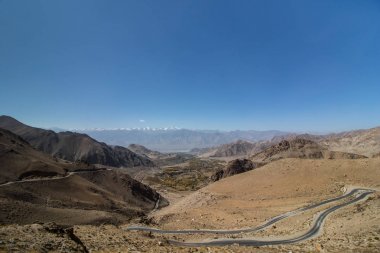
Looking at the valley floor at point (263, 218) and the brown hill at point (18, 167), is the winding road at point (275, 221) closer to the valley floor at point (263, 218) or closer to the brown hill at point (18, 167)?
the valley floor at point (263, 218)

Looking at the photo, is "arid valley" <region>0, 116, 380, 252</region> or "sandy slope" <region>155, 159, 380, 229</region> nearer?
"arid valley" <region>0, 116, 380, 252</region>

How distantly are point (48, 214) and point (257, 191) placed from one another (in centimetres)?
4672

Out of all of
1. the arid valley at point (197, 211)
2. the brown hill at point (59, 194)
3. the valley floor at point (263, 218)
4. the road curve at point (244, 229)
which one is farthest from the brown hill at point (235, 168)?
the road curve at point (244, 229)

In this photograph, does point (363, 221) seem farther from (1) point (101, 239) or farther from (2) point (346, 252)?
(1) point (101, 239)

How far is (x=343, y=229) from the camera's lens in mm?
33156

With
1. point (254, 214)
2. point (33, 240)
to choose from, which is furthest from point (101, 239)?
point (254, 214)

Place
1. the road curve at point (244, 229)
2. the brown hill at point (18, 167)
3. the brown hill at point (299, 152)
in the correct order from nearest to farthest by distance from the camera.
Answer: the road curve at point (244, 229) → the brown hill at point (18, 167) → the brown hill at point (299, 152)

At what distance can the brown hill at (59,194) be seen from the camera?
50.1m

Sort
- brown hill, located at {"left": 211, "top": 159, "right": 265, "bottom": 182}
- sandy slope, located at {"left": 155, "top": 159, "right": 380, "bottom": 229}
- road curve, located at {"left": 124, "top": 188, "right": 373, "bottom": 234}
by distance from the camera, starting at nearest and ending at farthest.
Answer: road curve, located at {"left": 124, "top": 188, "right": 373, "bottom": 234}
sandy slope, located at {"left": 155, "top": 159, "right": 380, "bottom": 229}
brown hill, located at {"left": 211, "top": 159, "right": 265, "bottom": 182}

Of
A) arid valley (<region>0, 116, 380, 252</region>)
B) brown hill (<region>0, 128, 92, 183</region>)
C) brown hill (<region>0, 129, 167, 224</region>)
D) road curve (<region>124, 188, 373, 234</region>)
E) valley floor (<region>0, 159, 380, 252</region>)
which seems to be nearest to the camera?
valley floor (<region>0, 159, 380, 252</region>)

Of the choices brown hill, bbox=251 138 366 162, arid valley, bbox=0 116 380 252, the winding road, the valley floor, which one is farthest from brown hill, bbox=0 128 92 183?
brown hill, bbox=251 138 366 162

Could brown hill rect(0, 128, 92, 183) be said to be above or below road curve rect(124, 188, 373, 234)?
above

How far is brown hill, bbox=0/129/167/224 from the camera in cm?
5012

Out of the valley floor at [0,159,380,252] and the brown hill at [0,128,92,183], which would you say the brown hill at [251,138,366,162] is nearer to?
the valley floor at [0,159,380,252]
